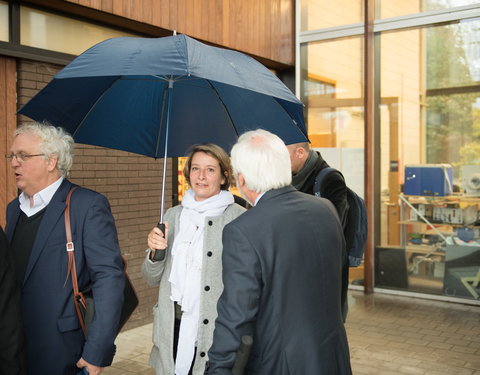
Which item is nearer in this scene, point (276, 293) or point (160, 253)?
point (276, 293)

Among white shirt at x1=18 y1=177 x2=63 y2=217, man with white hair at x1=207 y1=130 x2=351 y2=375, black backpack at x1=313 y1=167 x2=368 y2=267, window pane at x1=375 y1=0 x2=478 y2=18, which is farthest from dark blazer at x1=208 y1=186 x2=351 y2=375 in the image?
window pane at x1=375 y1=0 x2=478 y2=18

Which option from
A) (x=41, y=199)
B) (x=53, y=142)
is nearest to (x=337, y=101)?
(x=53, y=142)

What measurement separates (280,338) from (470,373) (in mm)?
3377

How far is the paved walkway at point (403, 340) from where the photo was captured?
5.10 metres

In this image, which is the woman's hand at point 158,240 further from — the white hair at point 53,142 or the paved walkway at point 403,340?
the paved walkway at point 403,340

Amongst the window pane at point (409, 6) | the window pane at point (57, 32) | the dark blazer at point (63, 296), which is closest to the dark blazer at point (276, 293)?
the dark blazer at point (63, 296)

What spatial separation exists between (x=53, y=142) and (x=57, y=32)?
2964 mm

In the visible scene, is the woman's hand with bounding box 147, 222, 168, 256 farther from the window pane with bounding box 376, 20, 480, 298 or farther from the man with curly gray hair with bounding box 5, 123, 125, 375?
the window pane with bounding box 376, 20, 480, 298

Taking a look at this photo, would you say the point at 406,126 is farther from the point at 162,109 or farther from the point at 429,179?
the point at 162,109

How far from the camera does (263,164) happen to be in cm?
242

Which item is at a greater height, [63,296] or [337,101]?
[337,101]

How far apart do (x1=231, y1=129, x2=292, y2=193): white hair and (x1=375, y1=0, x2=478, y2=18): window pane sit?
6.11m

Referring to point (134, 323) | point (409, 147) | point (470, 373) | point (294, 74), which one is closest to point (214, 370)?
point (470, 373)

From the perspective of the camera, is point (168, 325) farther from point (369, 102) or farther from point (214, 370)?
point (369, 102)
